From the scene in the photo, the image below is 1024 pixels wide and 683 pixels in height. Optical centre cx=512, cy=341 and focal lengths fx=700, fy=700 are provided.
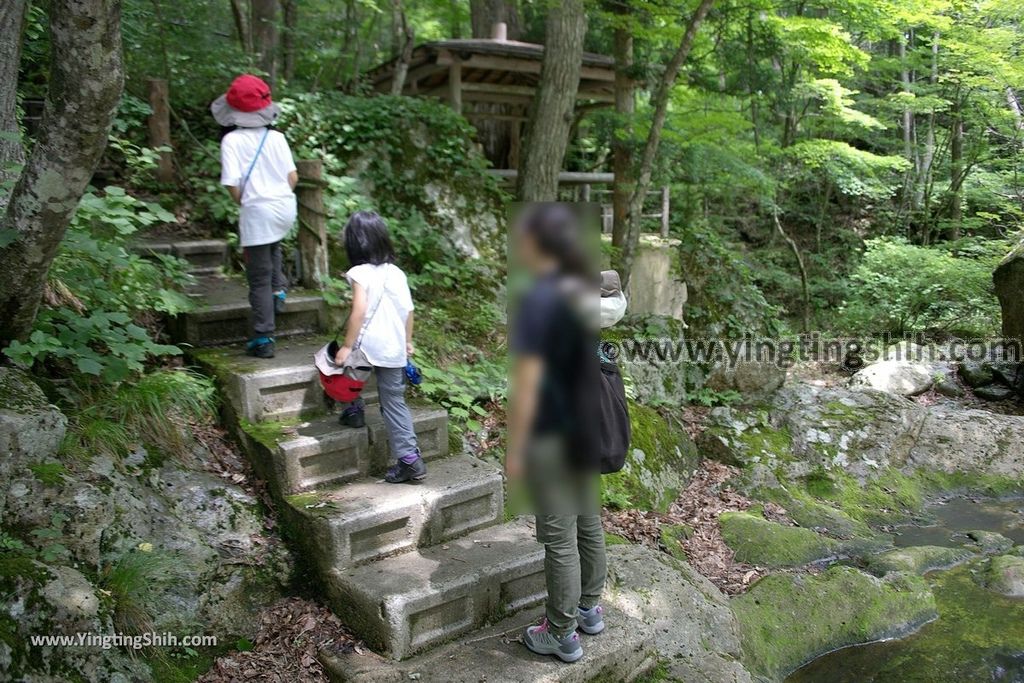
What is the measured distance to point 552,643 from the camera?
10.8ft

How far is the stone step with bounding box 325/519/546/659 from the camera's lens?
11.1ft

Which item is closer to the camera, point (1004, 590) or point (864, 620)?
point (864, 620)

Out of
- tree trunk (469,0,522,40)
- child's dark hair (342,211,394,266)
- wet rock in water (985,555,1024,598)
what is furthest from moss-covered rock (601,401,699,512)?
tree trunk (469,0,522,40)

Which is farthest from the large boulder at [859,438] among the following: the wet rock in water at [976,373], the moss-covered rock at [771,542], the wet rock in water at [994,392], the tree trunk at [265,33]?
the tree trunk at [265,33]

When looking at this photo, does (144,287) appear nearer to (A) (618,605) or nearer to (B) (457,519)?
(B) (457,519)

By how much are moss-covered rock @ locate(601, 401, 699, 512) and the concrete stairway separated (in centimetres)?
174

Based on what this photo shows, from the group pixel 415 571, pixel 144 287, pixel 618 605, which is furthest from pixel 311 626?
pixel 144 287

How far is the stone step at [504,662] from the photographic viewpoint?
3.18m

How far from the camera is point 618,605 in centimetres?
430

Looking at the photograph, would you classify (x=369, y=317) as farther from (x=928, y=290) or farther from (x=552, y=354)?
(x=928, y=290)

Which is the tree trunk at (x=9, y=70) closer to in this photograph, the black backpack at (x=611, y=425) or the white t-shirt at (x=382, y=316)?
the white t-shirt at (x=382, y=316)

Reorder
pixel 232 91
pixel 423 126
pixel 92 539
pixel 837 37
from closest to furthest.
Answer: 1. pixel 92 539
2. pixel 232 91
3. pixel 423 126
4. pixel 837 37

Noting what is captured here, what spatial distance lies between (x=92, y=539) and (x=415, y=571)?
1.55m

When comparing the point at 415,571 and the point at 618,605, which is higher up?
the point at 415,571
